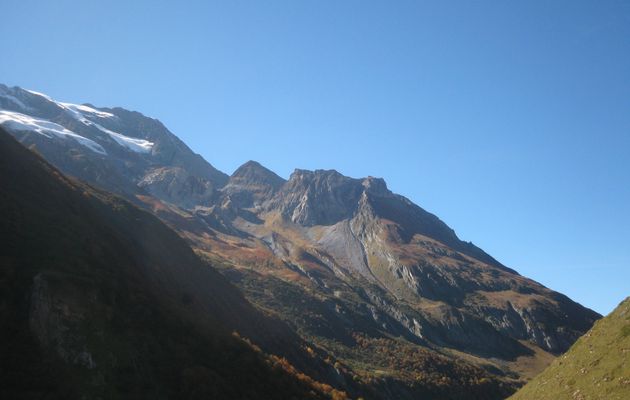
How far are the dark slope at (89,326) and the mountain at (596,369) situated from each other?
834 inches

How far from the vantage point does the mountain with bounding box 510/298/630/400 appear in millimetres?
31156

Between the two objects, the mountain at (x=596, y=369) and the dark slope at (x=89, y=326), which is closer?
the dark slope at (x=89, y=326)

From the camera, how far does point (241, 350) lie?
131 ft

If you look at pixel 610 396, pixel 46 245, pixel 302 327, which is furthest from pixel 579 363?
pixel 302 327

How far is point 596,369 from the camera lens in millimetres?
34500

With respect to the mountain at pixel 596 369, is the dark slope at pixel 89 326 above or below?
below

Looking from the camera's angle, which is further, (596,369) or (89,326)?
(596,369)

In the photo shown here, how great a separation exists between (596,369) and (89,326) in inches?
1494

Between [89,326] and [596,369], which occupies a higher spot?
[596,369]

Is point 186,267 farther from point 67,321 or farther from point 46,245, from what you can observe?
point 67,321

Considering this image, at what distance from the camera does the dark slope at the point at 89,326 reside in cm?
2606

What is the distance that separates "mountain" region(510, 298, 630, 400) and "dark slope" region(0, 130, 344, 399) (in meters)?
21.2

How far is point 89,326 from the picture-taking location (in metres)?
29.3

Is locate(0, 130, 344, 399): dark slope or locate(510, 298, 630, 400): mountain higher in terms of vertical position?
locate(510, 298, 630, 400): mountain
